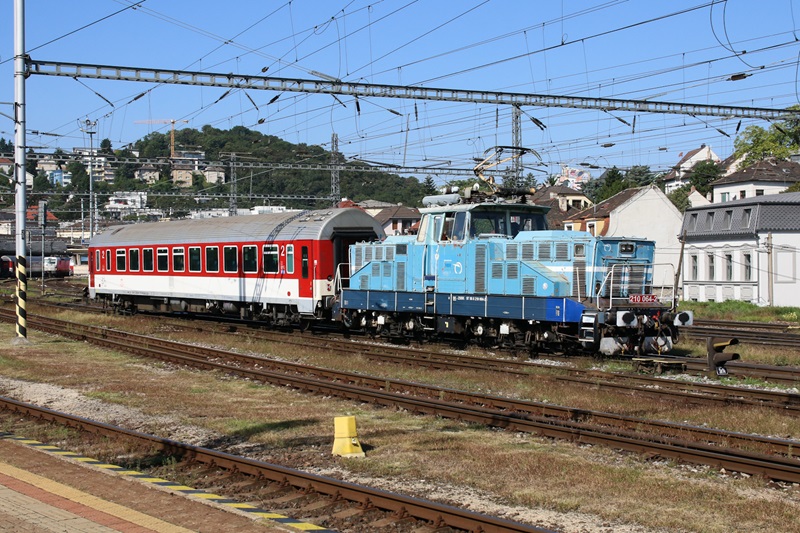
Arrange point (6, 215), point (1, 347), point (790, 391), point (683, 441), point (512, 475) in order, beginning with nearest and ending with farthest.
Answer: point (512, 475) → point (683, 441) → point (790, 391) → point (1, 347) → point (6, 215)

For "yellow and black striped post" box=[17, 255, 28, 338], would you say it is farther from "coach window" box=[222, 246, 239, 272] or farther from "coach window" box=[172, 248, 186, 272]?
"coach window" box=[172, 248, 186, 272]

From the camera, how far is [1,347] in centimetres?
2361

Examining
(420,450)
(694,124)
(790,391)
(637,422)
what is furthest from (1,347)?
(694,124)

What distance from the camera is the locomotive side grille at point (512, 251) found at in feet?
66.8

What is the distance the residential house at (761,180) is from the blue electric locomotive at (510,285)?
2055 inches

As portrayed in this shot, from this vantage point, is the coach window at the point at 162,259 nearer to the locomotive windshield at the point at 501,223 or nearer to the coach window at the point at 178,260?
the coach window at the point at 178,260

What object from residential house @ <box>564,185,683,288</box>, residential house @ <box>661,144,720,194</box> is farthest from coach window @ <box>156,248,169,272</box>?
residential house @ <box>661,144,720,194</box>

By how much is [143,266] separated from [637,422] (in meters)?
26.1

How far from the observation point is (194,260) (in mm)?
31031

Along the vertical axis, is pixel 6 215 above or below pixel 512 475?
above

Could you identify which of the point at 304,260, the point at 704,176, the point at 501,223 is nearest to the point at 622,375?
the point at 501,223

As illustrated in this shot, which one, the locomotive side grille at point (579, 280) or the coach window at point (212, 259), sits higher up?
the coach window at point (212, 259)

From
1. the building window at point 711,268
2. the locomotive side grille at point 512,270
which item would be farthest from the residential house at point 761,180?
the locomotive side grille at point 512,270

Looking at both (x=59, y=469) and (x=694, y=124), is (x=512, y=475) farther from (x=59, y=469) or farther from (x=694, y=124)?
(x=694, y=124)
